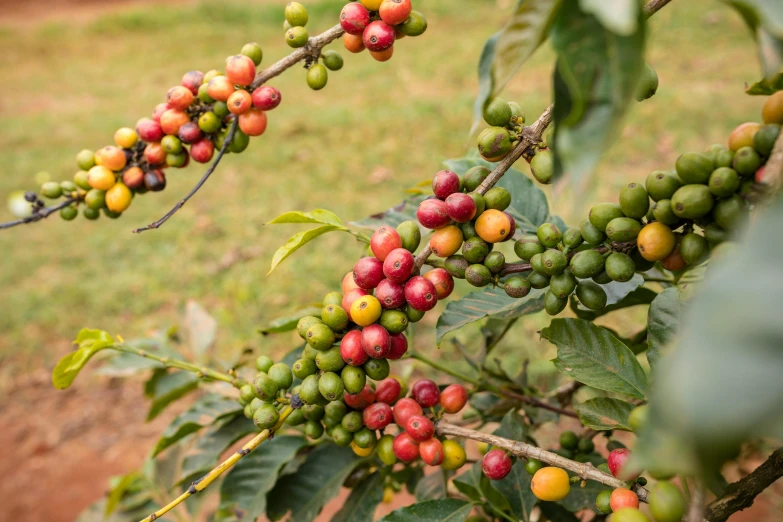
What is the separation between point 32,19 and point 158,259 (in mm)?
6872

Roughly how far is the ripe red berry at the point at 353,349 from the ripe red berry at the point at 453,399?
22 centimetres

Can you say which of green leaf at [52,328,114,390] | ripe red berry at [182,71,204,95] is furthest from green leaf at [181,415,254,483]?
ripe red berry at [182,71,204,95]

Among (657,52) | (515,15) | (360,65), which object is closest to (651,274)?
(515,15)

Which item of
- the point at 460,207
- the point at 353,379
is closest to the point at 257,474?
the point at 353,379

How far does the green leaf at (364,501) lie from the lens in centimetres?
97

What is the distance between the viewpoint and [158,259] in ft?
11.2

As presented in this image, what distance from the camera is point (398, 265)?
25.6 inches

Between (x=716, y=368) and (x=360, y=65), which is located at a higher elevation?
(x=360, y=65)

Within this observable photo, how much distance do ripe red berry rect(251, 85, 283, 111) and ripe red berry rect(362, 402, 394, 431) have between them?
0.44 m

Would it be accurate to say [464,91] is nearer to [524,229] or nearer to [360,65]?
[360,65]

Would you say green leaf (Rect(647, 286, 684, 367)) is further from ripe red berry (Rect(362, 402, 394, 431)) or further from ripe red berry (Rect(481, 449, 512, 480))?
ripe red berry (Rect(362, 402, 394, 431))

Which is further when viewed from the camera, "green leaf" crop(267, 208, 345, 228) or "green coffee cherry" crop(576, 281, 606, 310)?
"green leaf" crop(267, 208, 345, 228)

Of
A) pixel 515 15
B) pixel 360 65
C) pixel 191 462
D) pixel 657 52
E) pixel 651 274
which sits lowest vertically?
pixel 657 52

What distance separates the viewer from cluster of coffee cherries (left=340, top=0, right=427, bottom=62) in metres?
0.73
